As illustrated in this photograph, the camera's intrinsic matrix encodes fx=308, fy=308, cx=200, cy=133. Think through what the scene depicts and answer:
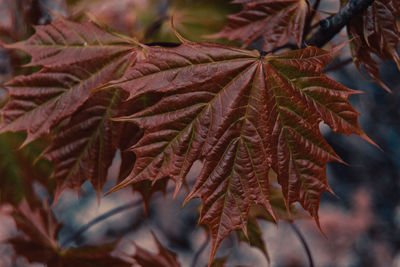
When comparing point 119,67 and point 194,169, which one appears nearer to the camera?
A: point 119,67

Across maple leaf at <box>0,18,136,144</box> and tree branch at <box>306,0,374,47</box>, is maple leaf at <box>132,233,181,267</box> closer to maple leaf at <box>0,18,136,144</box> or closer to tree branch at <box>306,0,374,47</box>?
maple leaf at <box>0,18,136,144</box>

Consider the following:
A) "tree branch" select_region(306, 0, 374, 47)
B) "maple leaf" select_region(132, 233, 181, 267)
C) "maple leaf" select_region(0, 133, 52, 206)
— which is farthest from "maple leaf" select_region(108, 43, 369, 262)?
"maple leaf" select_region(0, 133, 52, 206)

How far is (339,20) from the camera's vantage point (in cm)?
52

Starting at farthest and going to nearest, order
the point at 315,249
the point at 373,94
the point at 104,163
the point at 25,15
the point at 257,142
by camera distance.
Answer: the point at 373,94
the point at 315,249
the point at 25,15
the point at 104,163
the point at 257,142

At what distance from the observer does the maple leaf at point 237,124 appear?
1.50ft

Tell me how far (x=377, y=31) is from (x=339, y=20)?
62 mm

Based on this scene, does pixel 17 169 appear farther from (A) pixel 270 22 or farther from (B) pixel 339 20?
(B) pixel 339 20

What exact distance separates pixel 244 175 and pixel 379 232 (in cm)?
99

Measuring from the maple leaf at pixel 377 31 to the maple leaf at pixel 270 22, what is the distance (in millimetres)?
95

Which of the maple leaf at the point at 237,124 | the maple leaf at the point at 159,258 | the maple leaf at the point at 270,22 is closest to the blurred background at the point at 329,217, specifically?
the maple leaf at the point at 159,258

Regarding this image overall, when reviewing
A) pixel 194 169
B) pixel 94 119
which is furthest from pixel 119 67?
pixel 194 169

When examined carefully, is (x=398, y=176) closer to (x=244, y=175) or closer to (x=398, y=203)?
(x=398, y=203)

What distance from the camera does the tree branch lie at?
48cm

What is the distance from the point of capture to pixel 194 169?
4.13ft
